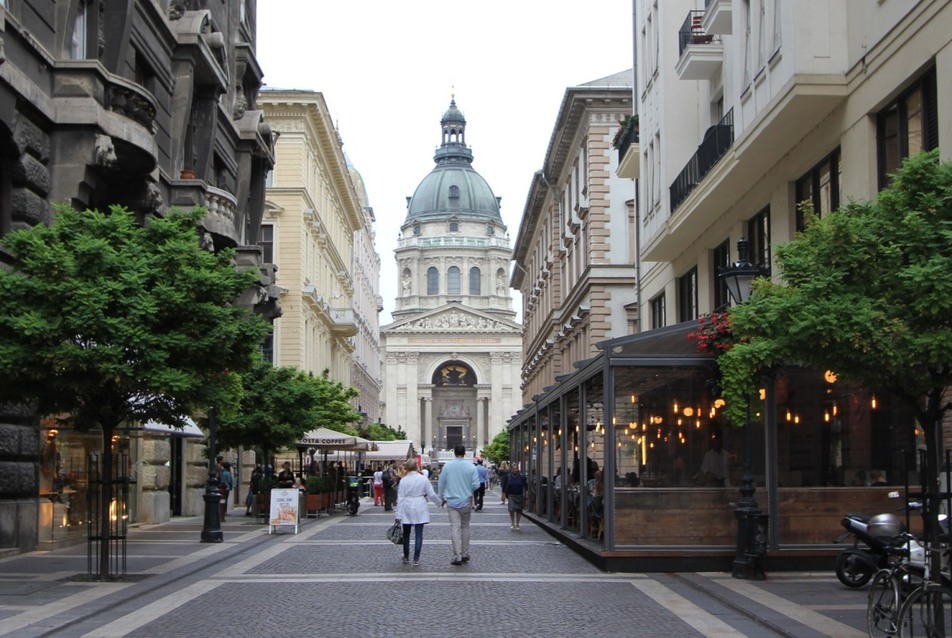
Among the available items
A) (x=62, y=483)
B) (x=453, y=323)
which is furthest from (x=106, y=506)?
(x=453, y=323)

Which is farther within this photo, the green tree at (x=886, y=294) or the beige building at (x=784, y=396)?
the beige building at (x=784, y=396)

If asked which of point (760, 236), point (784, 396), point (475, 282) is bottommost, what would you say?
point (784, 396)

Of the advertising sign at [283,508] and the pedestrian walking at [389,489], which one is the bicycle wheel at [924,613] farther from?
the pedestrian walking at [389,489]

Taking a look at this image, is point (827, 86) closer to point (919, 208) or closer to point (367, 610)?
point (919, 208)

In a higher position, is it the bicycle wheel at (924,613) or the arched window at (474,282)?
the arched window at (474,282)

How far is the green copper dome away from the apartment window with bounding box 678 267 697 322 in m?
137

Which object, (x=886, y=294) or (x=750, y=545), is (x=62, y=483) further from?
(x=886, y=294)

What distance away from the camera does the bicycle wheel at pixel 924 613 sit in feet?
30.6

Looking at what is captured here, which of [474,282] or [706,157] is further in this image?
[474,282]

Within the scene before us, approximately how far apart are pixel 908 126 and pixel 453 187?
157238 mm

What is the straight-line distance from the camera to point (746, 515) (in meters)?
16.2

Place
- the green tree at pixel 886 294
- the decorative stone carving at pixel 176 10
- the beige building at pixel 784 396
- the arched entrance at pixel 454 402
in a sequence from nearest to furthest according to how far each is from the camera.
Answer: the green tree at pixel 886 294 < the beige building at pixel 784 396 < the decorative stone carving at pixel 176 10 < the arched entrance at pixel 454 402

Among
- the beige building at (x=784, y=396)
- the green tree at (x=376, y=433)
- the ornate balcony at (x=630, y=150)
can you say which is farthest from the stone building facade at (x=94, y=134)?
the green tree at (x=376, y=433)

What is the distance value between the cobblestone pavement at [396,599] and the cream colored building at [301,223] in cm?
3105
